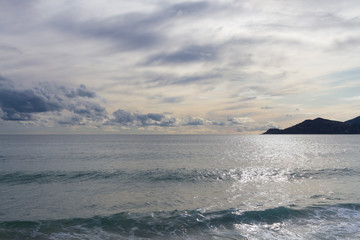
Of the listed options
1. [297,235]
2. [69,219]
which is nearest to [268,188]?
[297,235]

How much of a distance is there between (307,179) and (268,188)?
9.52 metres

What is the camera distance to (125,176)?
35406 millimetres

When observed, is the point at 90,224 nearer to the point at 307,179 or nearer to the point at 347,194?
the point at 347,194

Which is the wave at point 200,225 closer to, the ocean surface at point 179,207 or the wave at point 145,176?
the ocean surface at point 179,207

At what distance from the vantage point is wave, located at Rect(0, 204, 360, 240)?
50.6 ft

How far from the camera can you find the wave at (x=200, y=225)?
15414 mm

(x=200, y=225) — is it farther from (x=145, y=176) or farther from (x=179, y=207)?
(x=145, y=176)

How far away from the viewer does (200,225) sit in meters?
16.9

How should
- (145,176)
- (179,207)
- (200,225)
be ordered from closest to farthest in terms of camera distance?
(200,225) → (179,207) → (145,176)

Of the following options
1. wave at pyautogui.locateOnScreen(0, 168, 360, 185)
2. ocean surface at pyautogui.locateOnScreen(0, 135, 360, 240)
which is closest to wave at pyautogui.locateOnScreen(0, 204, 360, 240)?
ocean surface at pyautogui.locateOnScreen(0, 135, 360, 240)

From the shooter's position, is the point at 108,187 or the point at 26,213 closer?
the point at 26,213

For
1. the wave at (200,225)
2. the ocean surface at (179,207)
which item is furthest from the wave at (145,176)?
the wave at (200,225)

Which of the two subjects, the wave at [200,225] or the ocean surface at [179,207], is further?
the ocean surface at [179,207]

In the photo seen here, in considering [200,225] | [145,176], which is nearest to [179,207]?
[200,225]
